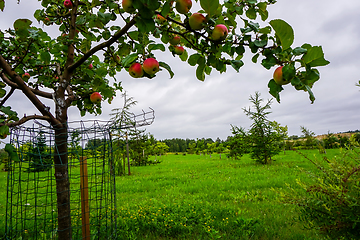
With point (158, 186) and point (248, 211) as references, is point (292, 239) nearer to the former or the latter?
point (248, 211)

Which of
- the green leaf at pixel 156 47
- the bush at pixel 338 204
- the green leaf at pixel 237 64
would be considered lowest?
the bush at pixel 338 204

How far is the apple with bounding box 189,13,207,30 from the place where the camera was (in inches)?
52.8

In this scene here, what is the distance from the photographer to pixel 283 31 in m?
1.11

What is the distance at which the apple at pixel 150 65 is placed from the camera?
1435 mm

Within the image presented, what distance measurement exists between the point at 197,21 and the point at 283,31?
551mm

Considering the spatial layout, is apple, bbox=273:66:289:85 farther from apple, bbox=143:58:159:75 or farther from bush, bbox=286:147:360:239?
bush, bbox=286:147:360:239

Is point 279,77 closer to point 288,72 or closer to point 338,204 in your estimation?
point 288,72

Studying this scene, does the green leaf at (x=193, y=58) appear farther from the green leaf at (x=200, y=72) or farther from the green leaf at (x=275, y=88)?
the green leaf at (x=275, y=88)

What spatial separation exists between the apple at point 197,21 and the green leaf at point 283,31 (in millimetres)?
462

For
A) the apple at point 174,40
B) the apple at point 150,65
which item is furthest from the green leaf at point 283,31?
the apple at point 174,40

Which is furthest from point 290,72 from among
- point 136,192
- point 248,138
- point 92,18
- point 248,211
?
point 248,138

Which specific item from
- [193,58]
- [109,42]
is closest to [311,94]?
[193,58]

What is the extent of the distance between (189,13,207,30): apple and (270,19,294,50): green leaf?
18.2 inches

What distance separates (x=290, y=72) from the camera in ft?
3.61
